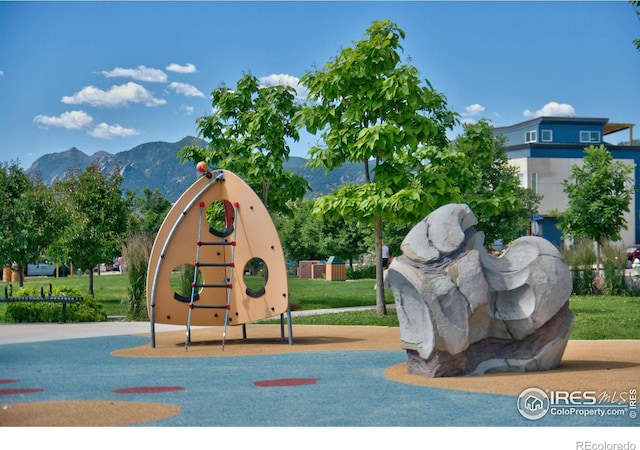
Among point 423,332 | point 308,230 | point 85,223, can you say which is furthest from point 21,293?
point 308,230

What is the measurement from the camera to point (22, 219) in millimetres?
24453

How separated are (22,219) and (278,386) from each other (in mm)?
17005

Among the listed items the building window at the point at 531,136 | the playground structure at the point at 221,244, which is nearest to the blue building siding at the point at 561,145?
the building window at the point at 531,136

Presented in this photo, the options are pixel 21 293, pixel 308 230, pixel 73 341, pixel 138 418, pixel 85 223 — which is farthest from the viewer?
pixel 308 230

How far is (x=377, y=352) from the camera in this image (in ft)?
43.3

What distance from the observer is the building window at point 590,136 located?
62.0 meters

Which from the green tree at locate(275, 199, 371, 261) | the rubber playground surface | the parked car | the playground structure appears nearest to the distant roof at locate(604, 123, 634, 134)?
the green tree at locate(275, 199, 371, 261)

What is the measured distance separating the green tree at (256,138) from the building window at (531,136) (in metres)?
41.8

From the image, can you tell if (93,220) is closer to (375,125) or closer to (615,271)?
(375,125)

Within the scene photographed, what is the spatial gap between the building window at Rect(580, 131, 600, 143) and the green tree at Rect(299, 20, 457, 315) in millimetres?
45741

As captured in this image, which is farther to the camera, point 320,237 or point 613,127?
point 613,127

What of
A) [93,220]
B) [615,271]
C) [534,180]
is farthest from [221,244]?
[534,180]
